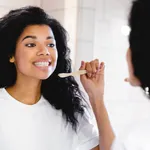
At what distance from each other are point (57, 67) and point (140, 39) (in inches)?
18.2

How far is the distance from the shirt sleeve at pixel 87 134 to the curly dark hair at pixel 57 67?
0.9 inches

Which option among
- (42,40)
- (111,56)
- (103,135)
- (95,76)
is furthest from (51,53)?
(111,56)

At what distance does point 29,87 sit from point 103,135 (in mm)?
276

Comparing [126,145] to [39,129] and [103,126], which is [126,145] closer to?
[103,126]

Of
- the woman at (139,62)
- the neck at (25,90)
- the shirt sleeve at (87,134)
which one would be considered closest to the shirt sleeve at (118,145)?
the woman at (139,62)

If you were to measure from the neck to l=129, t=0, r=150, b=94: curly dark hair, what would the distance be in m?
0.41

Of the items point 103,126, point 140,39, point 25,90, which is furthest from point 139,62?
point 25,90

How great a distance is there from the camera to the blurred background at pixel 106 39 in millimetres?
1437

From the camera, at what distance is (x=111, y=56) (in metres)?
1.50

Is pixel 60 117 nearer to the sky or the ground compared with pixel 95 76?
nearer to the ground

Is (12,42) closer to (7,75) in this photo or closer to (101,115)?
(7,75)

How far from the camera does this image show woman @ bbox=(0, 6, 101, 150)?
3.28ft

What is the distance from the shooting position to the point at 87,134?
1079 millimetres

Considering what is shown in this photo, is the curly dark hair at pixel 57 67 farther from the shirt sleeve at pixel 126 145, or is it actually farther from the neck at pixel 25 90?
the shirt sleeve at pixel 126 145
